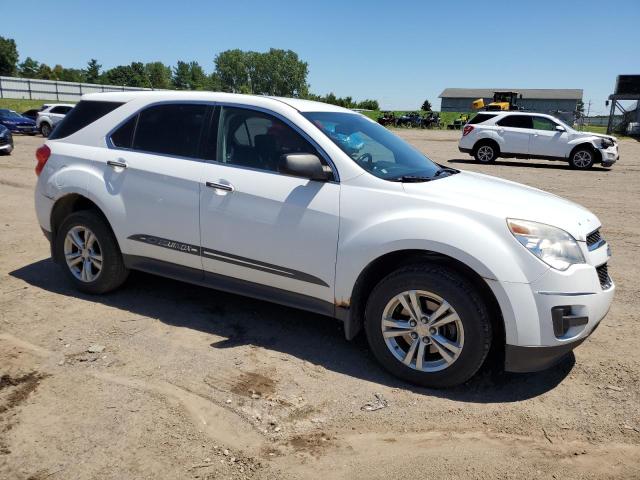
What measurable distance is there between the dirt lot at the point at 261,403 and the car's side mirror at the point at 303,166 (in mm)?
1309

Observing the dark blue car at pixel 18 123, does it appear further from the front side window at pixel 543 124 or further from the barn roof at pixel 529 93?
the barn roof at pixel 529 93

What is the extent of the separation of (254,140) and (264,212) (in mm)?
623

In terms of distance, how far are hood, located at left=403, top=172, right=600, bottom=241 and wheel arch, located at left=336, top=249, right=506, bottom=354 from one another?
35 cm

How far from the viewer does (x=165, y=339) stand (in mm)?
3898

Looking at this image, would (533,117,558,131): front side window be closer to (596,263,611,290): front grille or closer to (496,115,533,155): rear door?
(496,115,533,155): rear door

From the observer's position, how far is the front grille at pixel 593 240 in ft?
10.6

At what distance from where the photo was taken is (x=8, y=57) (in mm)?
101125

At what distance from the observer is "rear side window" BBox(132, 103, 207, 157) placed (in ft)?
13.5

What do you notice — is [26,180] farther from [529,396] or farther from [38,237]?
[529,396]

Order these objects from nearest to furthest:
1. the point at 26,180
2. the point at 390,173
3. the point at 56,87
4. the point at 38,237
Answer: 1. the point at 390,173
2. the point at 38,237
3. the point at 26,180
4. the point at 56,87

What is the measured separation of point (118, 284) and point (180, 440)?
2.32 m

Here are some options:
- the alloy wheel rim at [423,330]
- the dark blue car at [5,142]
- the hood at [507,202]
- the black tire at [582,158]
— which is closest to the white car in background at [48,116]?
the dark blue car at [5,142]

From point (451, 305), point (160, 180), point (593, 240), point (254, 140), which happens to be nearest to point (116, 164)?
point (160, 180)

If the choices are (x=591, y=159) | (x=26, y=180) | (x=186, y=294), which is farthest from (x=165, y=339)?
(x=591, y=159)
